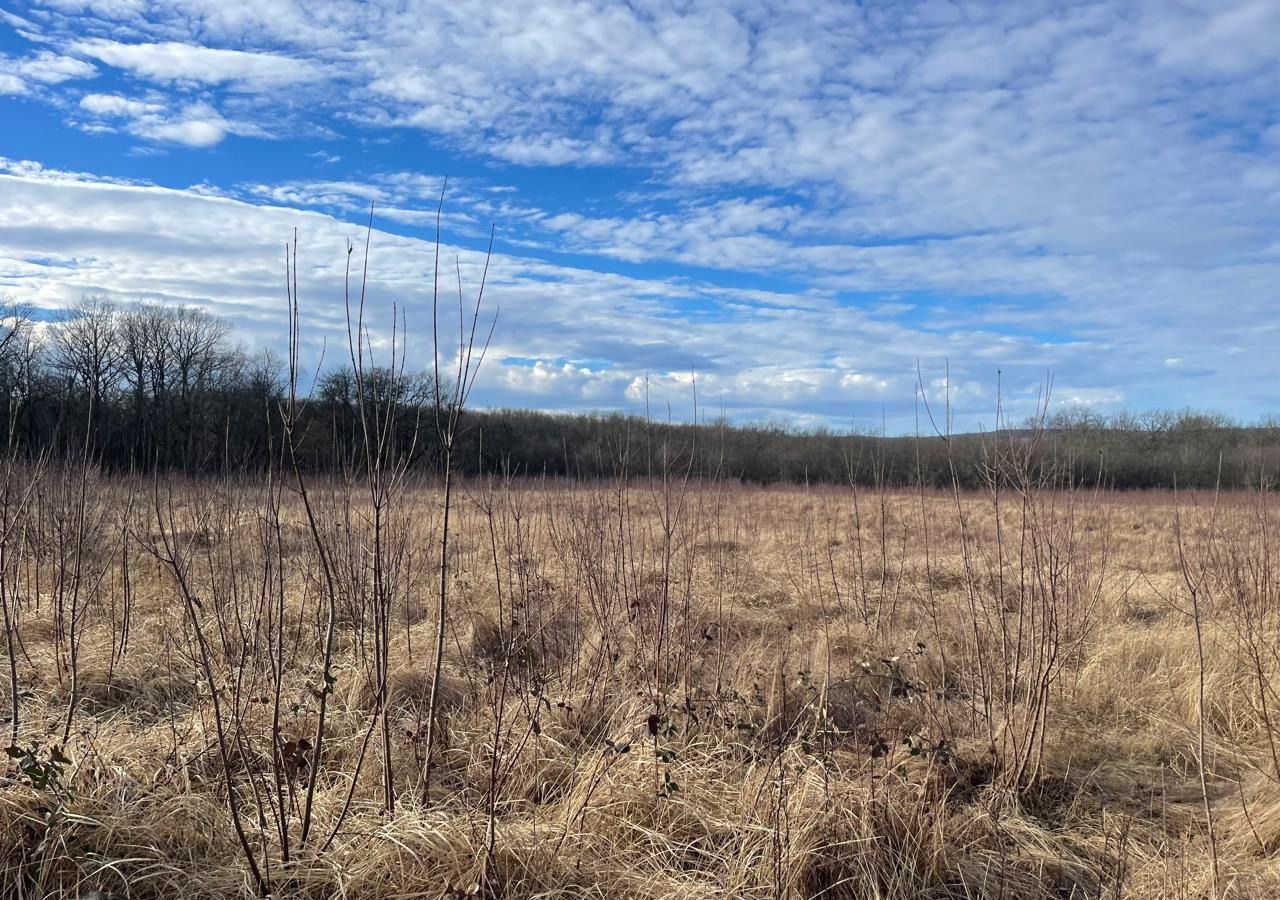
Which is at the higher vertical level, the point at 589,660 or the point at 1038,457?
the point at 1038,457

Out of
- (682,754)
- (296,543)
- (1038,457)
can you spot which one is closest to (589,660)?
(682,754)

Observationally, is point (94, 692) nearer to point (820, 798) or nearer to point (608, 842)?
point (608, 842)

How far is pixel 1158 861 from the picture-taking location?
262cm

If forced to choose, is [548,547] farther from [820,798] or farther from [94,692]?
[820,798]

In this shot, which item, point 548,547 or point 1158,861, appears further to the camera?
point 548,547

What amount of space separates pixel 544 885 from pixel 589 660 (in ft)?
7.41

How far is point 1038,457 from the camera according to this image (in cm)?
372

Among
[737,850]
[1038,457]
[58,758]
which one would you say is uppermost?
[1038,457]

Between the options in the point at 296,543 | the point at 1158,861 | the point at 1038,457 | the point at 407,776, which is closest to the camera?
the point at 1158,861

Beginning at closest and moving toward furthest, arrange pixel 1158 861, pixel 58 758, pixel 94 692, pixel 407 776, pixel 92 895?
1. pixel 92 895
2. pixel 58 758
3. pixel 1158 861
4. pixel 407 776
5. pixel 94 692

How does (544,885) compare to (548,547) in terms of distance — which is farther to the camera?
(548,547)

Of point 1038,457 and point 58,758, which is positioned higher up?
point 1038,457

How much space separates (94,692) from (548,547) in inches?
201

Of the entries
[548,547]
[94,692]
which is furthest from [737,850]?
[548,547]
